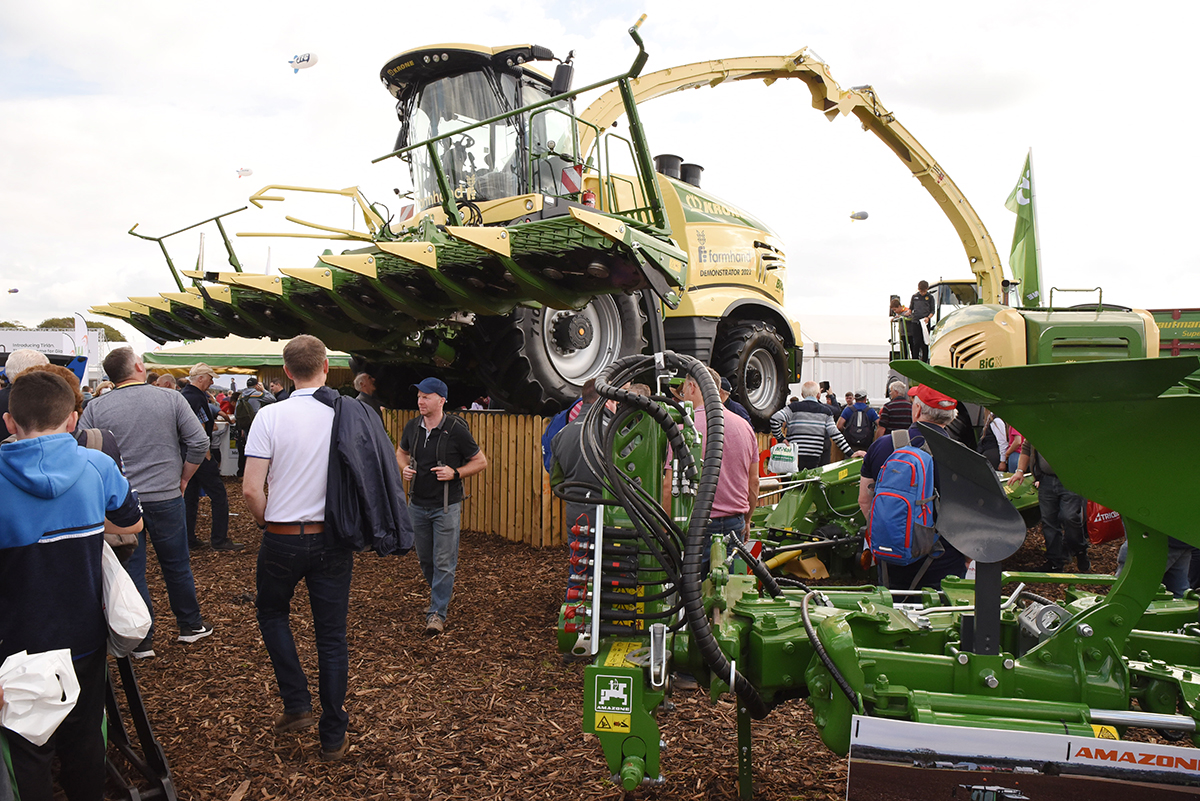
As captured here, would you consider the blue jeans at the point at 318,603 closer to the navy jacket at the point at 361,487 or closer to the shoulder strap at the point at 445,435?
the navy jacket at the point at 361,487

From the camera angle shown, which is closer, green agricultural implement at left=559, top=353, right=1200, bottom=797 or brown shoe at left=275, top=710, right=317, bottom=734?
green agricultural implement at left=559, top=353, right=1200, bottom=797

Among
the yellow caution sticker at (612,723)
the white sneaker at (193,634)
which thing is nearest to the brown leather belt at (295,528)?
the yellow caution sticker at (612,723)

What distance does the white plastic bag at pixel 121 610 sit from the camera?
8.79 feet

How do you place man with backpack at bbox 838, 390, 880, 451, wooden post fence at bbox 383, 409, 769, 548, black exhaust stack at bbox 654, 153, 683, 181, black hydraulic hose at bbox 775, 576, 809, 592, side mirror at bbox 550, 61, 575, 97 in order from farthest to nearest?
man with backpack at bbox 838, 390, 880, 451, black exhaust stack at bbox 654, 153, 683, 181, wooden post fence at bbox 383, 409, 769, 548, side mirror at bbox 550, 61, 575, 97, black hydraulic hose at bbox 775, 576, 809, 592

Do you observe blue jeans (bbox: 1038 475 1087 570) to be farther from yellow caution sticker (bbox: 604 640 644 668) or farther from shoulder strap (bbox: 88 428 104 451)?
shoulder strap (bbox: 88 428 104 451)

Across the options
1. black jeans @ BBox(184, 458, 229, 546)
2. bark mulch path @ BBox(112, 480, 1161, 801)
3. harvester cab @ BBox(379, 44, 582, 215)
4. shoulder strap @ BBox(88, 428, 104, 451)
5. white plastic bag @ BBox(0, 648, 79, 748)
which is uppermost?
harvester cab @ BBox(379, 44, 582, 215)

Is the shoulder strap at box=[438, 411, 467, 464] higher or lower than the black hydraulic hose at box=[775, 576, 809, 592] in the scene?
higher

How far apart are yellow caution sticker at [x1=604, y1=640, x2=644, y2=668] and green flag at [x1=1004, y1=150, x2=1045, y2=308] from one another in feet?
11.1

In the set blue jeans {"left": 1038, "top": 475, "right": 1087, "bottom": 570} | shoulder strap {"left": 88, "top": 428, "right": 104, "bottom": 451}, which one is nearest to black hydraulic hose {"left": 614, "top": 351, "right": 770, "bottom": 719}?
shoulder strap {"left": 88, "top": 428, "right": 104, "bottom": 451}

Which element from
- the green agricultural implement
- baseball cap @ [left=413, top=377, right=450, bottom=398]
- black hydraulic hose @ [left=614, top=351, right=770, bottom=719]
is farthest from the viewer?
baseball cap @ [left=413, top=377, right=450, bottom=398]

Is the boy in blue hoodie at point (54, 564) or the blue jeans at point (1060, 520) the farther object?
the blue jeans at point (1060, 520)

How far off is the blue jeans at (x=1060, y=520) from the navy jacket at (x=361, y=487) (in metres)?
5.39

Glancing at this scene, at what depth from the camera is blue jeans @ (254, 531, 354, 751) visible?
344 centimetres

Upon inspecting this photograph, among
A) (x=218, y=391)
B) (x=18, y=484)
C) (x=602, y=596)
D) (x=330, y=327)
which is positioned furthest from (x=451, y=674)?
(x=218, y=391)
